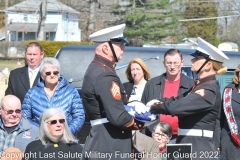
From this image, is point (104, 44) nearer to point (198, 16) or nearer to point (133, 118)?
point (133, 118)

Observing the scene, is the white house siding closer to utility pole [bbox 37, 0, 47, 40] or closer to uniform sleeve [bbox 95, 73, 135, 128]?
utility pole [bbox 37, 0, 47, 40]

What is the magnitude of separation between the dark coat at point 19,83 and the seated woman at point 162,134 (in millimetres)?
1762

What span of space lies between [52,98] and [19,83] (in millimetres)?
1109

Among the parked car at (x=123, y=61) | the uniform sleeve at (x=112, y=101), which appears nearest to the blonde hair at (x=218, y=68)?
the uniform sleeve at (x=112, y=101)

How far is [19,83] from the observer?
7.13 metres

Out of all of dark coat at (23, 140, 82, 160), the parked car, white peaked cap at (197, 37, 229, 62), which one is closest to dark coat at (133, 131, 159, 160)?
dark coat at (23, 140, 82, 160)

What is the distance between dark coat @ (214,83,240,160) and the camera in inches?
246

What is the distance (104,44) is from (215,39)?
53.6 m

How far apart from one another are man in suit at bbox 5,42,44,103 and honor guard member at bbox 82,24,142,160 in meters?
2.51

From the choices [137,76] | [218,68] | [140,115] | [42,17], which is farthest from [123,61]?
[42,17]

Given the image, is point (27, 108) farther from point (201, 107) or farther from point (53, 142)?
point (201, 107)

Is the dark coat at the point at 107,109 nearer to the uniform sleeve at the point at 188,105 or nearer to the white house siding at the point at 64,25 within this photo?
the uniform sleeve at the point at 188,105

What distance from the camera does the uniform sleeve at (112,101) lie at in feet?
14.5

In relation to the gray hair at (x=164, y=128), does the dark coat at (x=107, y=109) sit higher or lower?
higher
